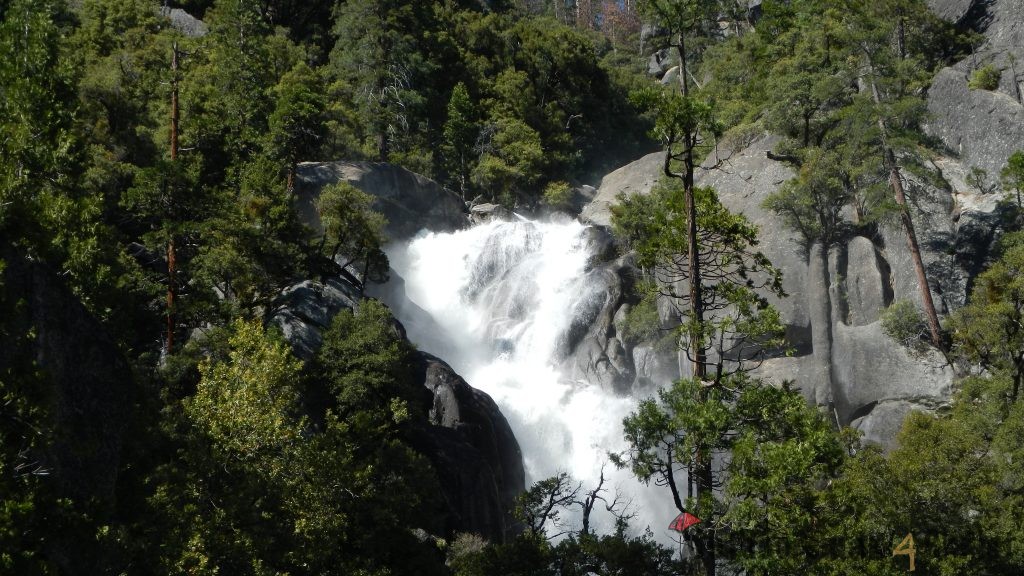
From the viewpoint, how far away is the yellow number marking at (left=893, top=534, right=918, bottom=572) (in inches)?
554

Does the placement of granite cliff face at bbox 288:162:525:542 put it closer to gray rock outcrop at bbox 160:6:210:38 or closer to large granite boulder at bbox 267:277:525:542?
large granite boulder at bbox 267:277:525:542

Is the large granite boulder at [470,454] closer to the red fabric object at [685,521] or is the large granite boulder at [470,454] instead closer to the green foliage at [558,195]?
the red fabric object at [685,521]

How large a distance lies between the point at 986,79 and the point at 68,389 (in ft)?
110

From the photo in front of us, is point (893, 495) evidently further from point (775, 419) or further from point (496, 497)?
point (496, 497)

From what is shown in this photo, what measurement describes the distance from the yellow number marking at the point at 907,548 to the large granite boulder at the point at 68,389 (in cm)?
1272

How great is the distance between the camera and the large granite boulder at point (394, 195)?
36.4m

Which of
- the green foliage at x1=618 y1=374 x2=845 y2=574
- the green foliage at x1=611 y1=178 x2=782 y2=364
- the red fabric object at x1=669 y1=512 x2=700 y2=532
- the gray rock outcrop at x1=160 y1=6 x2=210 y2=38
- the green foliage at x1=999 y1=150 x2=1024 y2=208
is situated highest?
the gray rock outcrop at x1=160 y1=6 x2=210 y2=38

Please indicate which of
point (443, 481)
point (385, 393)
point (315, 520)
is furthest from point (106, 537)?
point (443, 481)

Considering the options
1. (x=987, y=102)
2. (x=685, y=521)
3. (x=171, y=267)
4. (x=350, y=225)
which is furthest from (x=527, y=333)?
(x=685, y=521)

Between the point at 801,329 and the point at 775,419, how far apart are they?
62.2ft

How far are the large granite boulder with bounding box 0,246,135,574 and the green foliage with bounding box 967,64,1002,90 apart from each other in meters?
32.2

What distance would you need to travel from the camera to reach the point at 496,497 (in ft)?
84.7

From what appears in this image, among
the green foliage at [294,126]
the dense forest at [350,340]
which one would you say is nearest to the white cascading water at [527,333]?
the dense forest at [350,340]

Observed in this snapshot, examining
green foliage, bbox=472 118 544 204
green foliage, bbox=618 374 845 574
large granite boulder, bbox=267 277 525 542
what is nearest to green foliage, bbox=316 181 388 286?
large granite boulder, bbox=267 277 525 542
